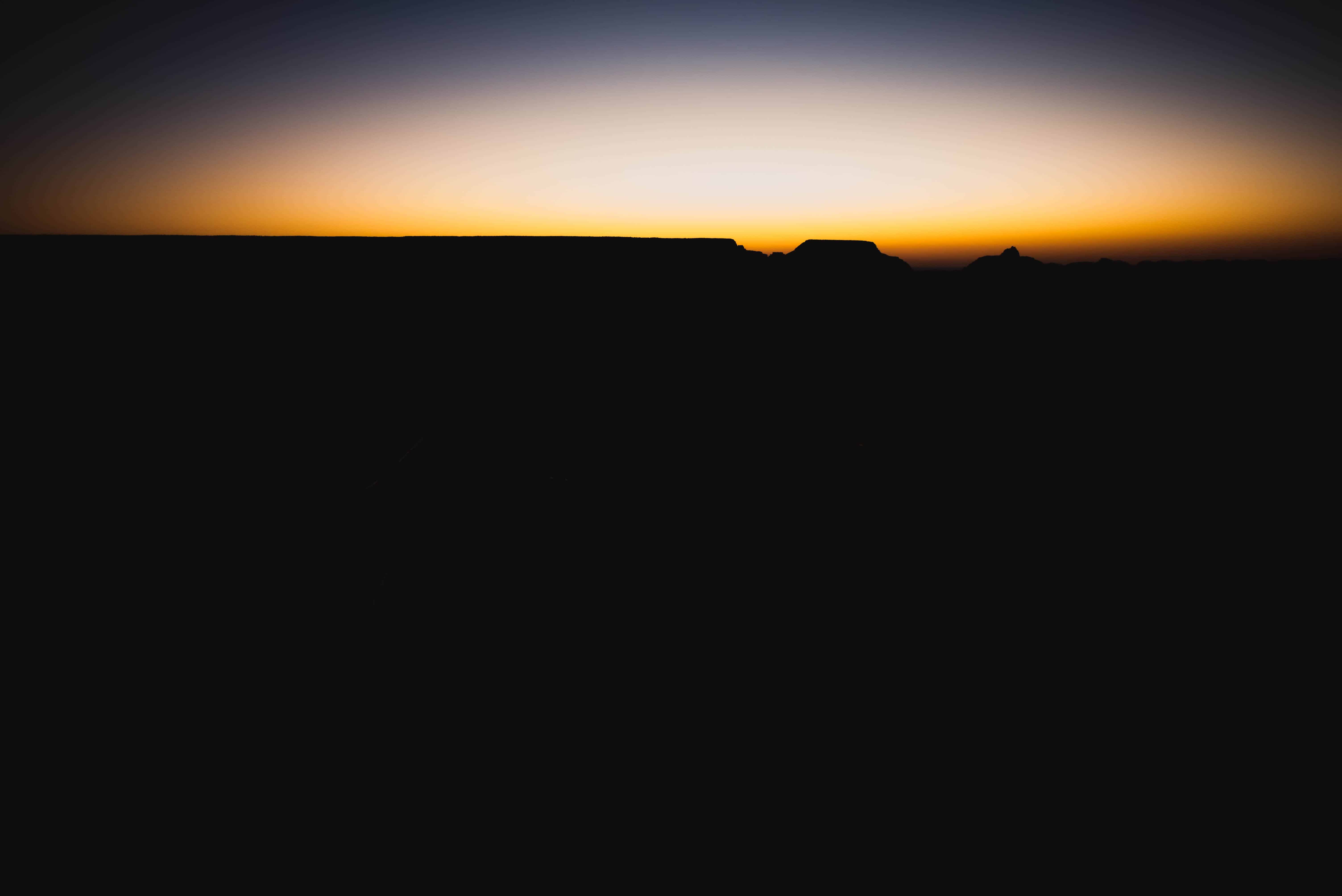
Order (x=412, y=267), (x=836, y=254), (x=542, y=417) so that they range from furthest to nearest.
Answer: (x=836, y=254)
(x=542, y=417)
(x=412, y=267)

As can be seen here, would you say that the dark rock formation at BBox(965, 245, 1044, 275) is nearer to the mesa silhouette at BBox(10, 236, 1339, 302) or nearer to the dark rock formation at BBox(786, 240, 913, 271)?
the dark rock formation at BBox(786, 240, 913, 271)

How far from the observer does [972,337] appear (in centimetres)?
1845

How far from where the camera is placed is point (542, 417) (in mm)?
4199

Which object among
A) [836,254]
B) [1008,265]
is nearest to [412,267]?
[836,254]

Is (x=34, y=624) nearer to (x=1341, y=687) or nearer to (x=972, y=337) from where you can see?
(x=1341, y=687)

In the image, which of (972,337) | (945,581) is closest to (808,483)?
(945,581)

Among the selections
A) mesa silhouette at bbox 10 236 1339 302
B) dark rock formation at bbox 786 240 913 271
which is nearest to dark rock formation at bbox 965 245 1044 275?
dark rock formation at bbox 786 240 913 271

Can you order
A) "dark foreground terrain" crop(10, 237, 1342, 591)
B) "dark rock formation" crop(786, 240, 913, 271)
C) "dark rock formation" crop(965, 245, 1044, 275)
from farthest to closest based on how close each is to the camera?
"dark rock formation" crop(965, 245, 1044, 275) < "dark rock formation" crop(786, 240, 913, 271) < "dark foreground terrain" crop(10, 237, 1342, 591)

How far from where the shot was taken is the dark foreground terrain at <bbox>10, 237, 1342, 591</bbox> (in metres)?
2.46

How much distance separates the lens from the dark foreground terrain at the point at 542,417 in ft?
8.08

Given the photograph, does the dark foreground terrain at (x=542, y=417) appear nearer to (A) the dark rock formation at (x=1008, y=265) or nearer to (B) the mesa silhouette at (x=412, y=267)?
(B) the mesa silhouette at (x=412, y=267)

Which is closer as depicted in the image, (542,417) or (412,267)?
(412,267)

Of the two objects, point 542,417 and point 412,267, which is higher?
point 412,267

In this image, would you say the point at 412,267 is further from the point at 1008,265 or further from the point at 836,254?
the point at 1008,265
